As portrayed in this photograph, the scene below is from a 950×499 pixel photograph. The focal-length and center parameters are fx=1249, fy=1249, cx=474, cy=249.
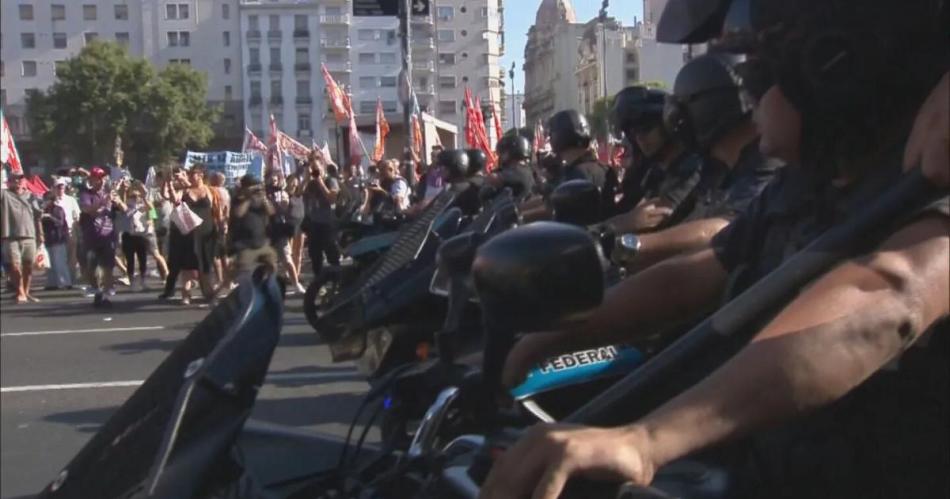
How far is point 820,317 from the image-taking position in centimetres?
121

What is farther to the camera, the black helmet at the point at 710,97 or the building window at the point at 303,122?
the black helmet at the point at 710,97

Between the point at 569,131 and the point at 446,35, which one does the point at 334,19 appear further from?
the point at 569,131

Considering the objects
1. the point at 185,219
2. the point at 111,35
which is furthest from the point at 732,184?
the point at 185,219

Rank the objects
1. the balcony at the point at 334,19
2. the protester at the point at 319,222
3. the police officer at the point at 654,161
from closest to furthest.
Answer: the balcony at the point at 334,19 → the police officer at the point at 654,161 → the protester at the point at 319,222

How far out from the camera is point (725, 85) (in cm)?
381

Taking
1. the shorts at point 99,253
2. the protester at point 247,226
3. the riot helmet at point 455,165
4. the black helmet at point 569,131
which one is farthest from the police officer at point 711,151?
the shorts at point 99,253

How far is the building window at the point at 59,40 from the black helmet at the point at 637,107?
3177 mm

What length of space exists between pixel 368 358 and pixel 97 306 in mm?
9383

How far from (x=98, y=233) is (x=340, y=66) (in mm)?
9917

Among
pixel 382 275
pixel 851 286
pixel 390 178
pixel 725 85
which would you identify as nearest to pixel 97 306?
pixel 390 178

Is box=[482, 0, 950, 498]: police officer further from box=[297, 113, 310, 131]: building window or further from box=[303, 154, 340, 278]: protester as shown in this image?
box=[303, 154, 340, 278]: protester

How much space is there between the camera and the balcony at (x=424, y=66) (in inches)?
189

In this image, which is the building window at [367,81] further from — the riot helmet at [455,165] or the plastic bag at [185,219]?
the plastic bag at [185,219]

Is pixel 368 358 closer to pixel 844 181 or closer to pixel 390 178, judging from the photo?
pixel 844 181
